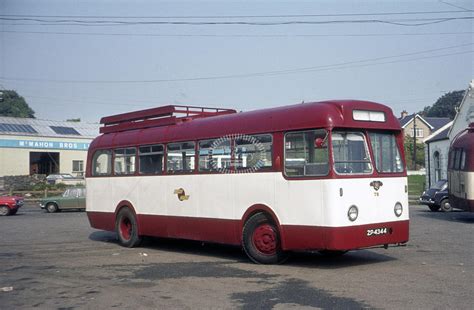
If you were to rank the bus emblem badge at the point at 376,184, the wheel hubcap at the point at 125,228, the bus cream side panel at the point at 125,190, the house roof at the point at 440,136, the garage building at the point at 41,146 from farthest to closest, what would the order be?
the garage building at the point at 41,146
the house roof at the point at 440,136
the wheel hubcap at the point at 125,228
the bus cream side panel at the point at 125,190
the bus emblem badge at the point at 376,184

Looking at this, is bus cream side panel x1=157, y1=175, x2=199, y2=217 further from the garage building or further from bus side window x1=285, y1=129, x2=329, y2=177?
the garage building

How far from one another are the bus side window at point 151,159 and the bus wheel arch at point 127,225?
3.66ft

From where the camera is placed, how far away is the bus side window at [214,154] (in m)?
12.6

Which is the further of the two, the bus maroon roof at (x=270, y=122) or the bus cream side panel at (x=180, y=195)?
the bus cream side panel at (x=180, y=195)

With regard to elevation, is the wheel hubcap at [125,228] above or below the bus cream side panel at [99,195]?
below

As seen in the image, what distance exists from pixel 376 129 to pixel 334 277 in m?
2.89

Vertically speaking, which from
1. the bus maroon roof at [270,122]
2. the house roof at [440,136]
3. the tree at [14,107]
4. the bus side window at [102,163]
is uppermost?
the tree at [14,107]

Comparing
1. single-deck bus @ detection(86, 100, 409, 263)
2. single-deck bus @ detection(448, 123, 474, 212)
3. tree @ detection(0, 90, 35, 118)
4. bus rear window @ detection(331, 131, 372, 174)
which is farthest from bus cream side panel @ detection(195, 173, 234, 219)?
tree @ detection(0, 90, 35, 118)

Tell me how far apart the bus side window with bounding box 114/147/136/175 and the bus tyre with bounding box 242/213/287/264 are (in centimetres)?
466

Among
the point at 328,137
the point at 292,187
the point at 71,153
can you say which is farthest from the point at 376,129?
the point at 71,153

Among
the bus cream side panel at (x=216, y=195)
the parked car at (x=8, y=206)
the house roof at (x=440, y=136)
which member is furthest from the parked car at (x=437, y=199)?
the parked car at (x=8, y=206)

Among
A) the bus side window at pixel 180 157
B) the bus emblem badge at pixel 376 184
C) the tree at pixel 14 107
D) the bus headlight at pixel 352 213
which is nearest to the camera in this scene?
the bus headlight at pixel 352 213

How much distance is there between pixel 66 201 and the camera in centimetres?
3378

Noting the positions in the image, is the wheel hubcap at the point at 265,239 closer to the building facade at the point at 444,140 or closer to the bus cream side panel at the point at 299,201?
the bus cream side panel at the point at 299,201
